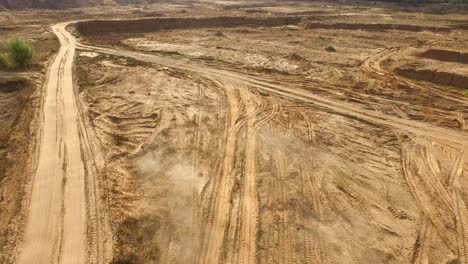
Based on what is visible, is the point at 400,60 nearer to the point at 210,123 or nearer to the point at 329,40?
the point at 329,40

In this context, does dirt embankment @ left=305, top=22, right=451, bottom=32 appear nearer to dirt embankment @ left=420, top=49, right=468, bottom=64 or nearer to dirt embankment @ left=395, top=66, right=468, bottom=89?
dirt embankment @ left=420, top=49, right=468, bottom=64

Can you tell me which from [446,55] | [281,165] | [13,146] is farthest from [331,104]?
[13,146]

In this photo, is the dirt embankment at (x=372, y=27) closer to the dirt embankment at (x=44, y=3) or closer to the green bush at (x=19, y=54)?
the green bush at (x=19, y=54)

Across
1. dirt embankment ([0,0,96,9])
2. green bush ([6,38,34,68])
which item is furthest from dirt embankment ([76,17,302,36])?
dirt embankment ([0,0,96,9])

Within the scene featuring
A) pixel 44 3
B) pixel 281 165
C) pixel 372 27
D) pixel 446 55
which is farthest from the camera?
pixel 44 3

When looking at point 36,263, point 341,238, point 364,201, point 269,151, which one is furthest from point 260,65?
point 36,263

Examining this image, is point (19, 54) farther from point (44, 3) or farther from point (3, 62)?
point (44, 3)

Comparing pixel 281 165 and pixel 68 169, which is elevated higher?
pixel 68 169
